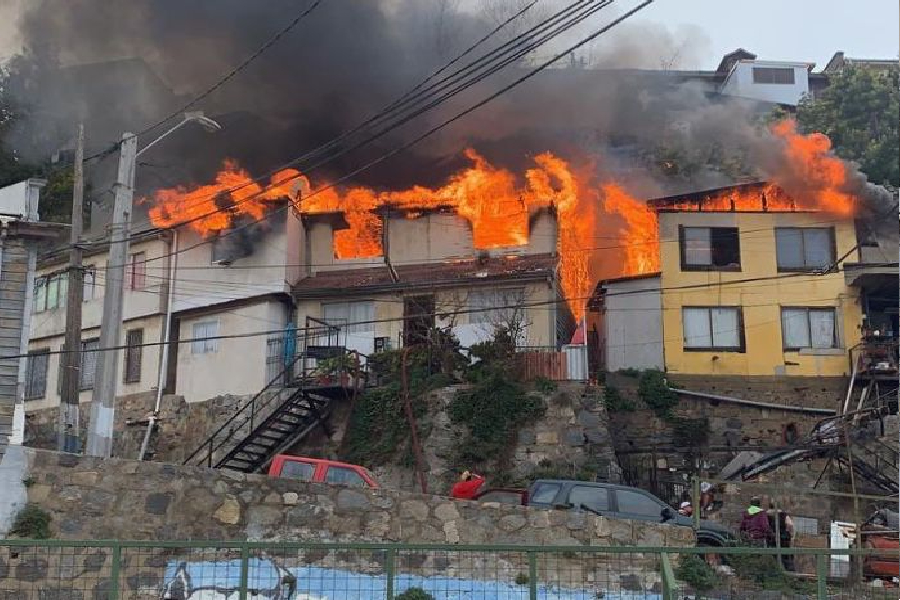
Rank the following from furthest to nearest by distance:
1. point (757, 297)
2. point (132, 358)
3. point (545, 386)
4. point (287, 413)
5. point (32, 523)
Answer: point (132, 358) → point (757, 297) → point (287, 413) → point (545, 386) → point (32, 523)

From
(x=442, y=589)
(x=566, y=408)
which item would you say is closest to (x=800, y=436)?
(x=566, y=408)

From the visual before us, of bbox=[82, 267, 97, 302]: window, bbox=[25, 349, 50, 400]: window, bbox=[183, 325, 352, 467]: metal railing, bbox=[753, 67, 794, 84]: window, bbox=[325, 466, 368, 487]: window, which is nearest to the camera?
bbox=[325, 466, 368, 487]: window

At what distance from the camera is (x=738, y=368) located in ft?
88.7

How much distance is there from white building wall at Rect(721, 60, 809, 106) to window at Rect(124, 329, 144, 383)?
29.4 metres

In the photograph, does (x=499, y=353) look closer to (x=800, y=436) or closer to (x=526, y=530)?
(x=800, y=436)

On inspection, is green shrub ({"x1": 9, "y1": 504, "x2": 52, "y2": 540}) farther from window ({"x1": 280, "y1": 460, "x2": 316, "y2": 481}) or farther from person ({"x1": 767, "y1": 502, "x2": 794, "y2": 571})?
person ({"x1": 767, "y1": 502, "x2": 794, "y2": 571})

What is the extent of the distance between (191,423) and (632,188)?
15.5 m

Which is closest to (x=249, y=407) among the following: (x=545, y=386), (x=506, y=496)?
(x=545, y=386)

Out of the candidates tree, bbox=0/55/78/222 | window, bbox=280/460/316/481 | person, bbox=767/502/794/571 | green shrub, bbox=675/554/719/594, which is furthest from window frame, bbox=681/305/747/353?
tree, bbox=0/55/78/222

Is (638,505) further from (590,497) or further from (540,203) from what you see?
(540,203)

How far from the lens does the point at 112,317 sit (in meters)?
18.5

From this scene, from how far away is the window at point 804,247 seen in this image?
27.8 metres

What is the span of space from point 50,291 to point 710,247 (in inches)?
816

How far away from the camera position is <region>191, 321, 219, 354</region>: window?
29266 millimetres
